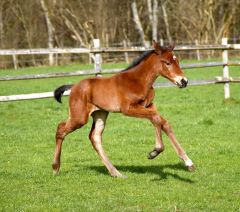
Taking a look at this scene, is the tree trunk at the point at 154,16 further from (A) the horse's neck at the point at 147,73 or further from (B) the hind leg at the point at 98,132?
(A) the horse's neck at the point at 147,73

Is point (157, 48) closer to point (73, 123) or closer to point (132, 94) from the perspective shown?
point (132, 94)

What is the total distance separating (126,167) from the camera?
27.7ft

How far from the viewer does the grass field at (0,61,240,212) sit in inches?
251

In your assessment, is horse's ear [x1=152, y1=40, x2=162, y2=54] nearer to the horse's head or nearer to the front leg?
the horse's head

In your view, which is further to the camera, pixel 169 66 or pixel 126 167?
pixel 126 167

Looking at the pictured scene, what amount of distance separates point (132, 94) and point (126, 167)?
4.63 ft

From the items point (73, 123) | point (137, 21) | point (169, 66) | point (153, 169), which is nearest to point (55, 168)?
point (73, 123)

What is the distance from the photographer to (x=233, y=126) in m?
11.9

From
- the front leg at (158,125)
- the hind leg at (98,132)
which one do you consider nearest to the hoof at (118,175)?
the hind leg at (98,132)

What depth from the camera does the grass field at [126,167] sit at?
638 cm

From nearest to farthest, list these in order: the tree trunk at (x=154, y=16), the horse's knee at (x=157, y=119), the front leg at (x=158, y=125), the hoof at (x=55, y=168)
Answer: the front leg at (x=158, y=125) → the horse's knee at (x=157, y=119) → the hoof at (x=55, y=168) → the tree trunk at (x=154, y=16)

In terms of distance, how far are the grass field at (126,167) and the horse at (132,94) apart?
0.38 m

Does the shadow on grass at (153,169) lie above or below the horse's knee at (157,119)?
below

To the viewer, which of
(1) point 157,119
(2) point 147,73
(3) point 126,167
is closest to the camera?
(1) point 157,119
